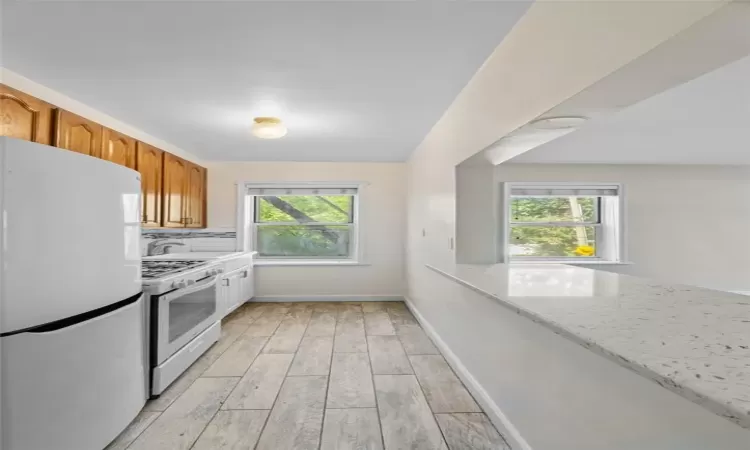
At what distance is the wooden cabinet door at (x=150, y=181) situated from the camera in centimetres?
345

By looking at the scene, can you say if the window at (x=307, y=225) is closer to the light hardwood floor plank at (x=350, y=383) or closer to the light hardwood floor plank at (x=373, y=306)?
the light hardwood floor plank at (x=373, y=306)

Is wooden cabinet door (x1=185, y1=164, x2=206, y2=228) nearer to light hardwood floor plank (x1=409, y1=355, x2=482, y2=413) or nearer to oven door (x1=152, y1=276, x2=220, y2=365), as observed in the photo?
oven door (x1=152, y1=276, x2=220, y2=365)

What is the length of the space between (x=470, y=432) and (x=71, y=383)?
6.18 feet

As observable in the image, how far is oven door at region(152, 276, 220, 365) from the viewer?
2459mm

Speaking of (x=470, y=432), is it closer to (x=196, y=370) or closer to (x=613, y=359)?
(x=613, y=359)


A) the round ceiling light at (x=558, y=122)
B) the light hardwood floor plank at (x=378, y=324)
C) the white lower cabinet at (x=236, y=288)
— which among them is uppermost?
the round ceiling light at (x=558, y=122)

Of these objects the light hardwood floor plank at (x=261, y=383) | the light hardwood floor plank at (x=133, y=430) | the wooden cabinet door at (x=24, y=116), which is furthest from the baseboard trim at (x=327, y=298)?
the wooden cabinet door at (x=24, y=116)

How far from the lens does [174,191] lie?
418cm

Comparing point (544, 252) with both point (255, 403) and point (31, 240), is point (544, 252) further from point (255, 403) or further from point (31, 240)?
point (31, 240)

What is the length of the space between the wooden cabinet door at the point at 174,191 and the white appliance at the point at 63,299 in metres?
2.02

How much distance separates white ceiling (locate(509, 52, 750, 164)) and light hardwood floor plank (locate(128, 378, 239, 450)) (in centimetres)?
271

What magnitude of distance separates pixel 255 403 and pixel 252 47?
205 cm

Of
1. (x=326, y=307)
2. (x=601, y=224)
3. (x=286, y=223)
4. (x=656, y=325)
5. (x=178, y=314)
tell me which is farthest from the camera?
(x=286, y=223)

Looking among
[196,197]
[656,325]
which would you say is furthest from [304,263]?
[656,325]
